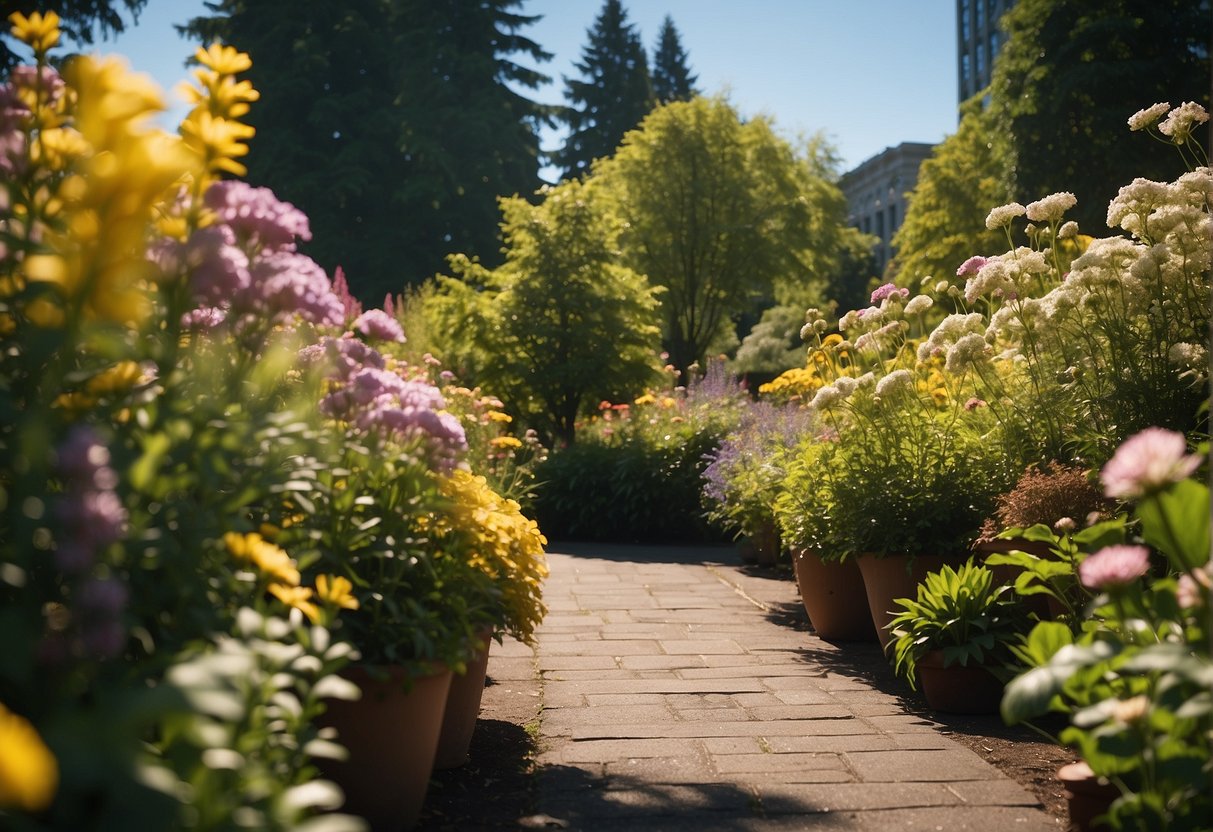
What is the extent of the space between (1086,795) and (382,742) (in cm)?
171

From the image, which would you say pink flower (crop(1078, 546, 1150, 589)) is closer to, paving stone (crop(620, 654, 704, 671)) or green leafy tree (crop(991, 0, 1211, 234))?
paving stone (crop(620, 654, 704, 671))

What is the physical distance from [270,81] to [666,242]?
42.1ft

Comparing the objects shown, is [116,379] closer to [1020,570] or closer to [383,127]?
[1020,570]

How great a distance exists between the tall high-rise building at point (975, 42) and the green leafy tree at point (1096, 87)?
4268 centimetres

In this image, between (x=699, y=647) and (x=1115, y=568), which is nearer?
(x=1115, y=568)

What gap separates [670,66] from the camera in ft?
144

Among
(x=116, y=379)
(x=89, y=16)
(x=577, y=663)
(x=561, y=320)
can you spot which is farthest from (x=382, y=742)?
(x=89, y=16)

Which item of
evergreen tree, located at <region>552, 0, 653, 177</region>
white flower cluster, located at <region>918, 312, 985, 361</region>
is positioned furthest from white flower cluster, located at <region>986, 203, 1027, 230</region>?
evergreen tree, located at <region>552, 0, 653, 177</region>

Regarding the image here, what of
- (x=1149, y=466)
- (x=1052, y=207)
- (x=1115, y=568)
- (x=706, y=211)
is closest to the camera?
(x=1149, y=466)

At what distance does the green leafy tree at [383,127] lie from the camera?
2828 cm

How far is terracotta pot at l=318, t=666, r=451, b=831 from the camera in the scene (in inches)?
104

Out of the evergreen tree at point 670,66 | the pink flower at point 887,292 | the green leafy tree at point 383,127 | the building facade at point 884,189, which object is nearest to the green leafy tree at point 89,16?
the green leafy tree at point 383,127

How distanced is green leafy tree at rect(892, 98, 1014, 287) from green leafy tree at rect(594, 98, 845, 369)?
3742 mm

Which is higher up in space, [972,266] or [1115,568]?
[972,266]
